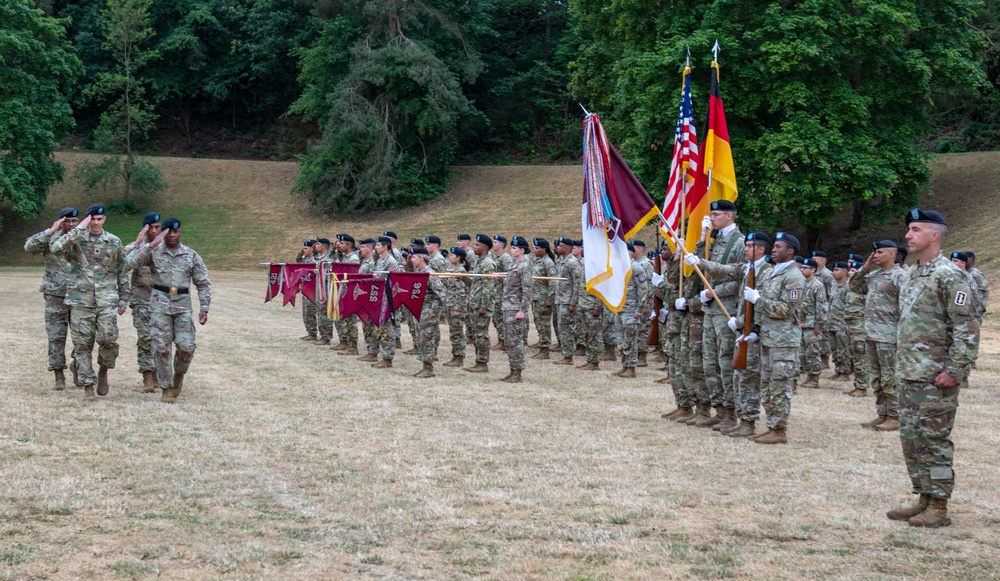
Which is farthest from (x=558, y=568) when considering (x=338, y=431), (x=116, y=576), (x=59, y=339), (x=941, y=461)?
(x=59, y=339)

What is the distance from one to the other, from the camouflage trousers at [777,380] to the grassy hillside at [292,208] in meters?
26.2

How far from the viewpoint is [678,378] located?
416 inches

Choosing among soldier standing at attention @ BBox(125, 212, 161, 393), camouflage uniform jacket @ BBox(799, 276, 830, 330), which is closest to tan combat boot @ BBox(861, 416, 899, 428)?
camouflage uniform jacket @ BBox(799, 276, 830, 330)

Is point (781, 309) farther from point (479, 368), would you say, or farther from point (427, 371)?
point (479, 368)

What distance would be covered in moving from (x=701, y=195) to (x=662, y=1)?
20.7m

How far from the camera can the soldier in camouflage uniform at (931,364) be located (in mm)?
6355

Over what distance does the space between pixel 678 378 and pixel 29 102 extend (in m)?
40.8

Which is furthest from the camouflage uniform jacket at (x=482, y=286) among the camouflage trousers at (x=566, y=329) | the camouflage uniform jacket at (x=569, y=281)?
the camouflage trousers at (x=566, y=329)

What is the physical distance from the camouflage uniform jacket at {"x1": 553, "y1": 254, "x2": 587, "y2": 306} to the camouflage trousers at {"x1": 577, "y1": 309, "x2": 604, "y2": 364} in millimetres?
615

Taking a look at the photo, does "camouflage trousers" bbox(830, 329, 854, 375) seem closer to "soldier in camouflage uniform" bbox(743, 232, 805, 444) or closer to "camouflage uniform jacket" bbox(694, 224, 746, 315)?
"camouflage uniform jacket" bbox(694, 224, 746, 315)

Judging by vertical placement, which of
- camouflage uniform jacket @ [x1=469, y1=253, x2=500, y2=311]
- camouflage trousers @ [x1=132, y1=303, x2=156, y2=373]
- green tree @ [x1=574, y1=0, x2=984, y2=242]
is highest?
green tree @ [x1=574, y1=0, x2=984, y2=242]

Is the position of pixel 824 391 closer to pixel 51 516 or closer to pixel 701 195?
pixel 701 195

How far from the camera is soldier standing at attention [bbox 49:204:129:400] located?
1073cm

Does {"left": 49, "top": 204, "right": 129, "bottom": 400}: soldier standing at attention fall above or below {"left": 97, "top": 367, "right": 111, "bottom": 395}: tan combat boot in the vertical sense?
above
